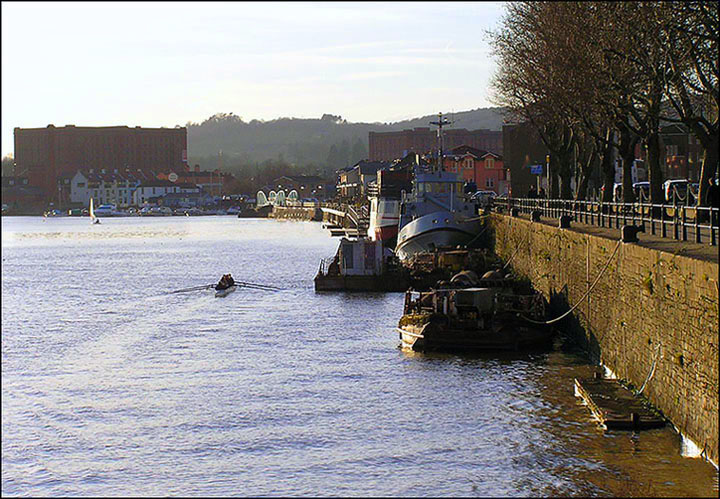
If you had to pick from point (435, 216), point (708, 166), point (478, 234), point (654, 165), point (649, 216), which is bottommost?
point (478, 234)

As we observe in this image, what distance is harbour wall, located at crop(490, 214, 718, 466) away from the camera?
63.2 feet

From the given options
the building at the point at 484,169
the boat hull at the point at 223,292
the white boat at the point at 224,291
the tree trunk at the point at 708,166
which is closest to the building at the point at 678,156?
the building at the point at 484,169

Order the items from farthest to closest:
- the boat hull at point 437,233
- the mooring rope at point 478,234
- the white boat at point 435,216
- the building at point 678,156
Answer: the building at point 678,156
the mooring rope at point 478,234
the white boat at point 435,216
the boat hull at point 437,233

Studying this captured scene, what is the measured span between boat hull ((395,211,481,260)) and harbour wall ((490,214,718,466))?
26973 mm

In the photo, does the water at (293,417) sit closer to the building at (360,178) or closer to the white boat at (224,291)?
the white boat at (224,291)

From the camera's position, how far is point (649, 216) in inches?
1503

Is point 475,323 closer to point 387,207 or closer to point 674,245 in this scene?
point 674,245

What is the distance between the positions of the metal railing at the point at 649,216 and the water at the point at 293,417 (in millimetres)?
4587

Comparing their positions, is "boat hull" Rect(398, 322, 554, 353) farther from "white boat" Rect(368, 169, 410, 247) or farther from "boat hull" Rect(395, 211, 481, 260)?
"white boat" Rect(368, 169, 410, 247)

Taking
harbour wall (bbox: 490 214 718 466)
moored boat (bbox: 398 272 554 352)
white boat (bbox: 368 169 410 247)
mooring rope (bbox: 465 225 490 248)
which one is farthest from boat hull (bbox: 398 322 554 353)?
white boat (bbox: 368 169 410 247)

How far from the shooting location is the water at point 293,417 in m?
20.2

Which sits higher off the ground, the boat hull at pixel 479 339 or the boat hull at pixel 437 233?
the boat hull at pixel 437 233

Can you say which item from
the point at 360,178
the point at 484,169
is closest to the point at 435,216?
the point at 484,169

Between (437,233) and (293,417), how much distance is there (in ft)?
134
